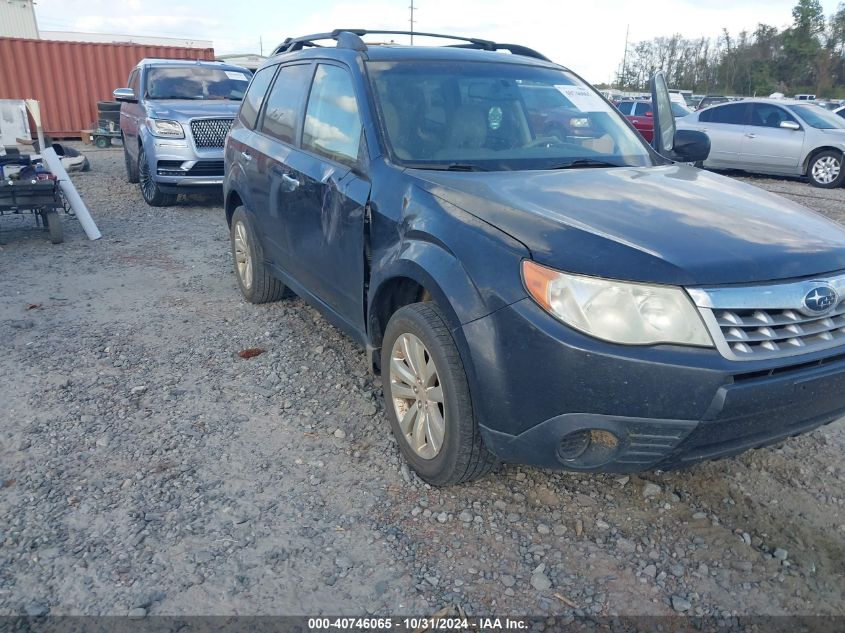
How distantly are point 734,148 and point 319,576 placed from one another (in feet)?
43.3

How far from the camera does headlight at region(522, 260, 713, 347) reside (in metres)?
2.30

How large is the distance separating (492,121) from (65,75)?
19669 mm

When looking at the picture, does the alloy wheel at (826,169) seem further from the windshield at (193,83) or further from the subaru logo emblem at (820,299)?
the subaru logo emblem at (820,299)

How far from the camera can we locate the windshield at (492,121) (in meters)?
3.45

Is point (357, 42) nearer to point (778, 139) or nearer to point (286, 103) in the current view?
point (286, 103)

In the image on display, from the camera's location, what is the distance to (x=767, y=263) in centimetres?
244

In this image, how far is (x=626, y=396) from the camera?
2314mm

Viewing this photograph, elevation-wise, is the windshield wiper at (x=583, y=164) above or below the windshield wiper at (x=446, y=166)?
below

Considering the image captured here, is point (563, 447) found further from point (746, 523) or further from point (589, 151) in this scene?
point (589, 151)

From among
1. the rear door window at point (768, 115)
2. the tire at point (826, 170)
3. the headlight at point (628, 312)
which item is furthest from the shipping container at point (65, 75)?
the headlight at point (628, 312)

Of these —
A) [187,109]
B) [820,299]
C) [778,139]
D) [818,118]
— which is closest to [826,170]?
[778,139]

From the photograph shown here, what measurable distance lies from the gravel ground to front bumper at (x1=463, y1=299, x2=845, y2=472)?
0.44 meters

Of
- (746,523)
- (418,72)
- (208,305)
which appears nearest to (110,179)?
(208,305)

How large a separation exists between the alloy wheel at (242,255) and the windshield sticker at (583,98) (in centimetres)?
252
